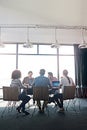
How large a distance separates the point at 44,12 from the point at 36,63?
267 cm

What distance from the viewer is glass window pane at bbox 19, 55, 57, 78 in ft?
32.1

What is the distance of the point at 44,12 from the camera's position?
27.0ft

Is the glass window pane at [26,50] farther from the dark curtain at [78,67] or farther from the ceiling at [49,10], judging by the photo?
the dark curtain at [78,67]

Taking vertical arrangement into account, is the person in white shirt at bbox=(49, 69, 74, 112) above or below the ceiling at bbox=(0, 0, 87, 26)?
below

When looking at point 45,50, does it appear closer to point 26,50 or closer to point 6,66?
point 26,50

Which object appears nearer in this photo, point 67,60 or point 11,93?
point 11,93

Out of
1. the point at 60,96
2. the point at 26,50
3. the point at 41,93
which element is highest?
the point at 26,50

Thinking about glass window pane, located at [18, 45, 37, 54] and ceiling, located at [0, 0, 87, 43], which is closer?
ceiling, located at [0, 0, 87, 43]

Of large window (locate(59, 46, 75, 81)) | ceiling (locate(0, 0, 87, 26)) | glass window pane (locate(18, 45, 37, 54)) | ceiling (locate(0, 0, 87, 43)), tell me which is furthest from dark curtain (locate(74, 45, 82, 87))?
glass window pane (locate(18, 45, 37, 54))

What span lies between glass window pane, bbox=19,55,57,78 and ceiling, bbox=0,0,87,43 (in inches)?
73.8

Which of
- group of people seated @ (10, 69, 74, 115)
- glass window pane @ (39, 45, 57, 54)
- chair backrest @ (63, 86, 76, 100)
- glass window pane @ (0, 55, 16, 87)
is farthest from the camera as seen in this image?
glass window pane @ (39, 45, 57, 54)

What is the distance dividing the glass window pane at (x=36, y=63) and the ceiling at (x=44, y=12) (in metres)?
1.88

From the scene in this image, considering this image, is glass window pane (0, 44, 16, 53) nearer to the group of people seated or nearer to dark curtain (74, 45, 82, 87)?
dark curtain (74, 45, 82, 87)

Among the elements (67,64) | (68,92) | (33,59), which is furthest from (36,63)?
(68,92)
